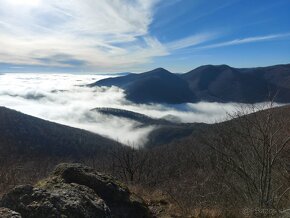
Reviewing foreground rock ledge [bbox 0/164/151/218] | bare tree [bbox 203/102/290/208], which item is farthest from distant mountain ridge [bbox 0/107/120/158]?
foreground rock ledge [bbox 0/164/151/218]

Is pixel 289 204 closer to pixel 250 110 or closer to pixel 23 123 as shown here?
pixel 250 110

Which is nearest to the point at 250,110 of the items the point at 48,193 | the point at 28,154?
the point at 48,193

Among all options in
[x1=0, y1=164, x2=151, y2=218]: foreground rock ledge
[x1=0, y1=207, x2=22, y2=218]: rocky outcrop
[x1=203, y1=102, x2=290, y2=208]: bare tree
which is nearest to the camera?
[x1=0, y1=207, x2=22, y2=218]: rocky outcrop

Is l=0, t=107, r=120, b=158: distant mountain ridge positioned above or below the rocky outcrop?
below

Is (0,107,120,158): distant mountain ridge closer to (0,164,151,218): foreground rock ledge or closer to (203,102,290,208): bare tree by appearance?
(203,102,290,208): bare tree

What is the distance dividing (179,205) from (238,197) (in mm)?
2624

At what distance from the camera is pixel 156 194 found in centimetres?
1066

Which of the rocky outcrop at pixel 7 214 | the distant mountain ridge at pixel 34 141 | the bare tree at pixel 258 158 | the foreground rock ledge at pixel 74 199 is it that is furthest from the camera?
the distant mountain ridge at pixel 34 141

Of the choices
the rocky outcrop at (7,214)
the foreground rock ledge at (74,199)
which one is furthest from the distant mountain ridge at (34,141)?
the rocky outcrop at (7,214)

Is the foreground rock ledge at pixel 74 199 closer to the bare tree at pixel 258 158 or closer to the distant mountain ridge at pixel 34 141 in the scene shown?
the bare tree at pixel 258 158

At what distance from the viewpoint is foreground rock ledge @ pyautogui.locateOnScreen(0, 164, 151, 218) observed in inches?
207

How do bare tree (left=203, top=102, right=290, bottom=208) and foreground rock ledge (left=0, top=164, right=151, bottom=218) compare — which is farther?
bare tree (left=203, top=102, right=290, bottom=208)

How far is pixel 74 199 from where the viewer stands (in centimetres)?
564

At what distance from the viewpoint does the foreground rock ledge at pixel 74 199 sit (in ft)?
17.2
